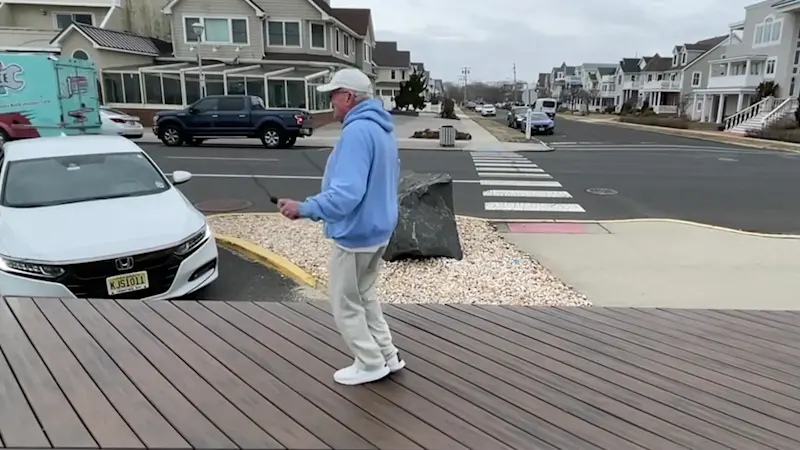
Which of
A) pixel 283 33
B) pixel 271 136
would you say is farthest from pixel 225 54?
pixel 271 136

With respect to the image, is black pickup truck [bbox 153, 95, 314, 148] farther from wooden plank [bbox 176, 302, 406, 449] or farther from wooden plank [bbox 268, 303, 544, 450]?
wooden plank [bbox 268, 303, 544, 450]

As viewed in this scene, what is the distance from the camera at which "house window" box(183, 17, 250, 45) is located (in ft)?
98.5

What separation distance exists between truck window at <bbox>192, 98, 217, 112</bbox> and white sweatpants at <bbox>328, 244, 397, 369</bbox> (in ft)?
60.4

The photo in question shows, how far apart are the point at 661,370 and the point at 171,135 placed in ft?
63.9

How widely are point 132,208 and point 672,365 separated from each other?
15.2 ft

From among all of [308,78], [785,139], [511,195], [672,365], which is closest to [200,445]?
[672,365]

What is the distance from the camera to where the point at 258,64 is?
97.2ft

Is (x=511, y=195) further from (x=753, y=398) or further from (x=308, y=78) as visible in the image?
(x=308, y=78)

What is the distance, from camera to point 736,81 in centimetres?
4403

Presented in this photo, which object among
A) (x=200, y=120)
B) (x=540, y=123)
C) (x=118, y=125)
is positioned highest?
(x=200, y=120)

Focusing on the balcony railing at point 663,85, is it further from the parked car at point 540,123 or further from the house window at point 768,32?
the parked car at point 540,123

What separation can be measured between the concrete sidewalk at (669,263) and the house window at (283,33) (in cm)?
2631

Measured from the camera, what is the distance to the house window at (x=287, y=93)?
2733cm

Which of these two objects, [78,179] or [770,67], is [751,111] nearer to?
[770,67]
